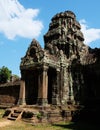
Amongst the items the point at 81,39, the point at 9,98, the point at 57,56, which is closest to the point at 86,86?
the point at 57,56

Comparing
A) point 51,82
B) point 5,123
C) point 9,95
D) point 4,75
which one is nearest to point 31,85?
point 51,82

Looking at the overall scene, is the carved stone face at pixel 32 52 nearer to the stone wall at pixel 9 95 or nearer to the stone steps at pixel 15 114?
the stone steps at pixel 15 114

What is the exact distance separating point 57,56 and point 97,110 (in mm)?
7381

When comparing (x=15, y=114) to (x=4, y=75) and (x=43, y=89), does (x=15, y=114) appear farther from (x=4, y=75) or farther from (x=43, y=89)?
(x=4, y=75)

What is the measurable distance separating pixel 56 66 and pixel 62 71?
0.89 meters

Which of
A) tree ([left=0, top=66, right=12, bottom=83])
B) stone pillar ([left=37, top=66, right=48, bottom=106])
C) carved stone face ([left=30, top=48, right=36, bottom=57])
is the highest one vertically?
tree ([left=0, top=66, right=12, bottom=83])

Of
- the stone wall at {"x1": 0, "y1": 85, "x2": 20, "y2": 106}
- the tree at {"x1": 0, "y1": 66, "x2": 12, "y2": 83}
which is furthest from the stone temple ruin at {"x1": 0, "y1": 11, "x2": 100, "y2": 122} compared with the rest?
the tree at {"x1": 0, "y1": 66, "x2": 12, "y2": 83}

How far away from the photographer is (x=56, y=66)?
22.9 meters

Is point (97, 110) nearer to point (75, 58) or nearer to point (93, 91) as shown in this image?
point (93, 91)

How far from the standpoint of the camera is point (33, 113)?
60.9 feet

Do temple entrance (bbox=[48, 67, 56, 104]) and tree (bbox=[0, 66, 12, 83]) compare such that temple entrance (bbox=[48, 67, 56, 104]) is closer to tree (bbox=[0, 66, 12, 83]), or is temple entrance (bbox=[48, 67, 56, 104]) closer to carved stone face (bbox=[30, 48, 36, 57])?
carved stone face (bbox=[30, 48, 36, 57])

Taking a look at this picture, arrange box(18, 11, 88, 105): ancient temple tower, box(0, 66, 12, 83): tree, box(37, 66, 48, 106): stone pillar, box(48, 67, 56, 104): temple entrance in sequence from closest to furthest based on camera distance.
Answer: box(37, 66, 48, 106): stone pillar
box(18, 11, 88, 105): ancient temple tower
box(48, 67, 56, 104): temple entrance
box(0, 66, 12, 83): tree

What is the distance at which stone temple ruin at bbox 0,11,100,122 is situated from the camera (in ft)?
71.6

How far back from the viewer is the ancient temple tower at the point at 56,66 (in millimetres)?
21922
